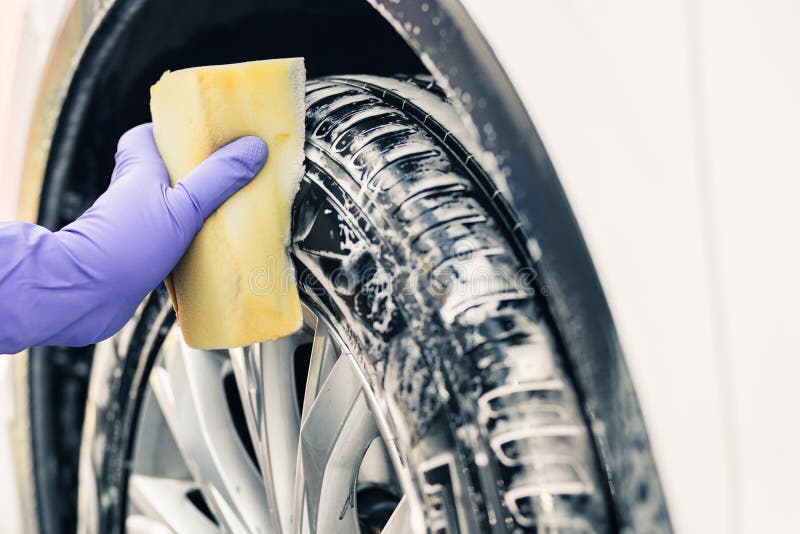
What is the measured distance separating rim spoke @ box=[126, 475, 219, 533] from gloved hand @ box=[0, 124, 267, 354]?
1.41 ft

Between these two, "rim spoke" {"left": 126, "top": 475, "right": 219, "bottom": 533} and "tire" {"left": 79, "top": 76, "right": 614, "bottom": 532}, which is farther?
"rim spoke" {"left": 126, "top": 475, "right": 219, "bottom": 533}

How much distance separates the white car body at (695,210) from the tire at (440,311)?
4.6 inches

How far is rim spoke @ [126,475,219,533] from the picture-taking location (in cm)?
140

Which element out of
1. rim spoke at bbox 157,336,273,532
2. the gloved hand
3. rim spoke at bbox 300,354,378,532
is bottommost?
rim spoke at bbox 300,354,378,532

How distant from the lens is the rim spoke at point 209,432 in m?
1.29

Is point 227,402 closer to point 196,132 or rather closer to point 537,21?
point 196,132

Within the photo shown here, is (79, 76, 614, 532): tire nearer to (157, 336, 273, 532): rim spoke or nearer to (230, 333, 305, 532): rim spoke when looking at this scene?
(230, 333, 305, 532): rim spoke

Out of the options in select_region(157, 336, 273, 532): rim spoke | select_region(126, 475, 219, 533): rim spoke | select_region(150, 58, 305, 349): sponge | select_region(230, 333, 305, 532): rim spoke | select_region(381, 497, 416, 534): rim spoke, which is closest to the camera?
select_region(381, 497, 416, 534): rim spoke

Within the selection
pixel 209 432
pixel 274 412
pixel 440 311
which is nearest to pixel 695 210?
pixel 440 311

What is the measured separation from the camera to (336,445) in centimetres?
105

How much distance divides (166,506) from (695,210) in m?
1.16

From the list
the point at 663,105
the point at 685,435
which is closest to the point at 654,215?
the point at 663,105

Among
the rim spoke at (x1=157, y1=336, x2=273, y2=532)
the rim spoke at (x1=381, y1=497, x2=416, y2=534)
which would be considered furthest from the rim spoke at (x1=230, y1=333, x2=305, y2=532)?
the rim spoke at (x1=381, y1=497, x2=416, y2=534)

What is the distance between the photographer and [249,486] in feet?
4.23
